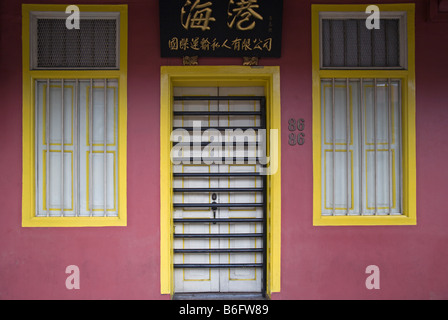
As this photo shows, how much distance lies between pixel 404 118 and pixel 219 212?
2.53 meters

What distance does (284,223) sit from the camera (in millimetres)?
3797

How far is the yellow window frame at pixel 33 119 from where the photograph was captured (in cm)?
372

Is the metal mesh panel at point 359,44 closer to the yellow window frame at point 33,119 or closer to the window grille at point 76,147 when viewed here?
the yellow window frame at point 33,119

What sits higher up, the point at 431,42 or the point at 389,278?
the point at 431,42

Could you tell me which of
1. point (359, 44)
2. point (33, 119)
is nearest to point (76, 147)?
point (33, 119)

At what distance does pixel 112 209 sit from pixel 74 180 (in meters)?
0.57

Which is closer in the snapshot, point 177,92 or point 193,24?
point 193,24

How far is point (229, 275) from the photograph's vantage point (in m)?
4.05

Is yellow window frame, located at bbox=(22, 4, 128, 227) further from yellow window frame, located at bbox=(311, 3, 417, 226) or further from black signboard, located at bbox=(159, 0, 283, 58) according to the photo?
yellow window frame, located at bbox=(311, 3, 417, 226)

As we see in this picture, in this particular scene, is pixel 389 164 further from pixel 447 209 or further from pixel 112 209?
pixel 112 209

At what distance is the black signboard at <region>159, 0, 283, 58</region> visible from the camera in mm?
3682

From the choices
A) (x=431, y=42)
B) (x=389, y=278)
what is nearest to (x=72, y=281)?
(x=389, y=278)

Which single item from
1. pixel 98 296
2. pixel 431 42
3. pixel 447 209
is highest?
A: pixel 431 42

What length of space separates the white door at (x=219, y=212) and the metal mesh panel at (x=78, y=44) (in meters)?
0.98
